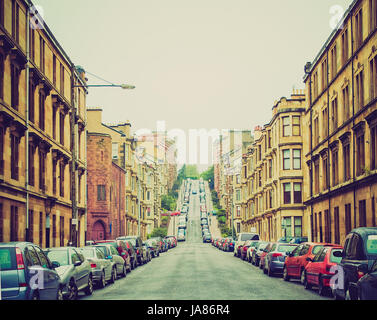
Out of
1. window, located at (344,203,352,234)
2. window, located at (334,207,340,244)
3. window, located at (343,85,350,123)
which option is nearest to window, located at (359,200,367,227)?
window, located at (344,203,352,234)

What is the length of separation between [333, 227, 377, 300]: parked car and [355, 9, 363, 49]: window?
2087 cm

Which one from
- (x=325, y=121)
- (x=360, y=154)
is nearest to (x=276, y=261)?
(x=360, y=154)

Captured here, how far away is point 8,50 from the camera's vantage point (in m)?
29.7

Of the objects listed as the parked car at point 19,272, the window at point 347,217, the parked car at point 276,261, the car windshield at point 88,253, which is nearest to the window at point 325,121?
the window at point 347,217

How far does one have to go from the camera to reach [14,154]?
3131cm

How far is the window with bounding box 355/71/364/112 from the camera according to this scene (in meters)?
34.8

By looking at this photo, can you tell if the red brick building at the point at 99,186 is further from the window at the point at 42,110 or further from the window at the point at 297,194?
the window at the point at 42,110

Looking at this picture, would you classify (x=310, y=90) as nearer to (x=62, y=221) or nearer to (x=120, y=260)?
(x=62, y=221)

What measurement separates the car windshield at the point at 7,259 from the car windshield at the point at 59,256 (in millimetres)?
5242

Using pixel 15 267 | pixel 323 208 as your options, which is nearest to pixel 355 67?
pixel 323 208

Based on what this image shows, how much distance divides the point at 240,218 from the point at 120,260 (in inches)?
3141

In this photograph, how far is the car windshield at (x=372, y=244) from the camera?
50.3ft

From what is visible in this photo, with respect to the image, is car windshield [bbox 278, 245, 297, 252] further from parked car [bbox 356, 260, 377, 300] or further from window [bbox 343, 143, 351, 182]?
parked car [bbox 356, 260, 377, 300]

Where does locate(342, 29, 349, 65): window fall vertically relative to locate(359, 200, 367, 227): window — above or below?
above
